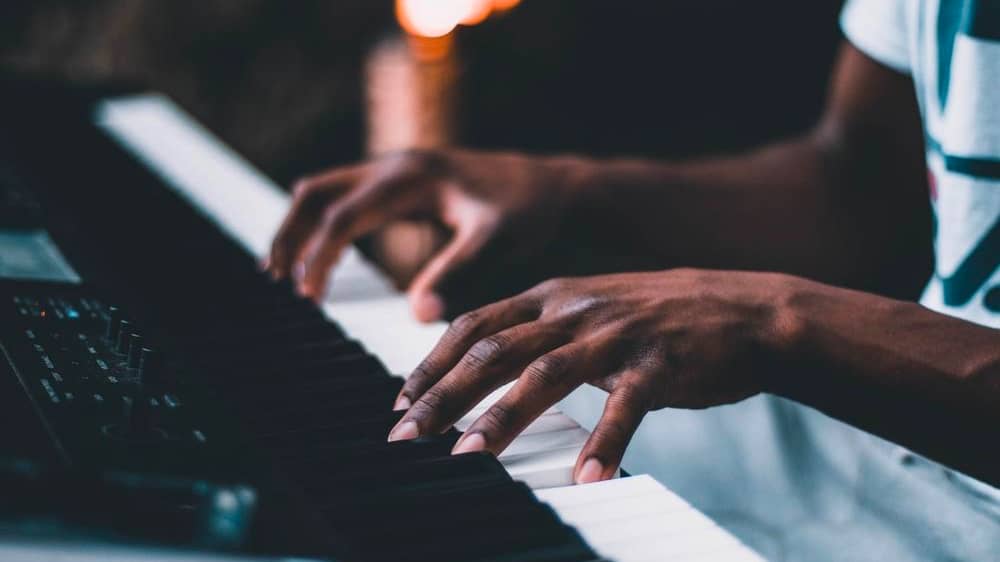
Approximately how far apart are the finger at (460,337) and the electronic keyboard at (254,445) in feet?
0.08

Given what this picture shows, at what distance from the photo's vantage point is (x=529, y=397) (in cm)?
66

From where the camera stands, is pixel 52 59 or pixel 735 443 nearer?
pixel 735 443

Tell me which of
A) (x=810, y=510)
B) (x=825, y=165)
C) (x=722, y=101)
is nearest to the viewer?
(x=810, y=510)

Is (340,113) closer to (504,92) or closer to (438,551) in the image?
(504,92)

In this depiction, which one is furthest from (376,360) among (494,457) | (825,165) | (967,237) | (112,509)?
(825,165)

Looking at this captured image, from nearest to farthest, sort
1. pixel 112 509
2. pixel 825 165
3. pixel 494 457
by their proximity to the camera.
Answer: pixel 112 509 → pixel 494 457 → pixel 825 165

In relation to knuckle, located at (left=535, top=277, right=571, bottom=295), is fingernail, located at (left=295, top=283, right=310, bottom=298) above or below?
below

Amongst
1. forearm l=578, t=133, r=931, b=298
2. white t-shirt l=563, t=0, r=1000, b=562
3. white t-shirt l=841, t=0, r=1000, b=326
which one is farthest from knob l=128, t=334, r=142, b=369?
white t-shirt l=841, t=0, r=1000, b=326

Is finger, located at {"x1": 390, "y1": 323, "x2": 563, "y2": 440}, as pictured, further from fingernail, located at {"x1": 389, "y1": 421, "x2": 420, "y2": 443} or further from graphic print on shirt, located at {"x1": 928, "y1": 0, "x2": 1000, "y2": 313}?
graphic print on shirt, located at {"x1": 928, "y1": 0, "x2": 1000, "y2": 313}

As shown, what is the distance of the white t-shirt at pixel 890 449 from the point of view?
0.91 metres

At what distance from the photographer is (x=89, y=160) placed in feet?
4.83

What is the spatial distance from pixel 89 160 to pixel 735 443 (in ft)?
3.31

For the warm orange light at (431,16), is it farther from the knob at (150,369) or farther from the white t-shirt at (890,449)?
the knob at (150,369)

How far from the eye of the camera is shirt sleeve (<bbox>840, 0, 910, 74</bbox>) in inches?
47.8
